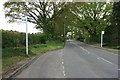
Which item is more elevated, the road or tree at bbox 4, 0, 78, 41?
tree at bbox 4, 0, 78, 41

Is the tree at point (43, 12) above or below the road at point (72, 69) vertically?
above

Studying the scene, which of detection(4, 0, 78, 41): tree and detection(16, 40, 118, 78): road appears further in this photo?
detection(4, 0, 78, 41): tree

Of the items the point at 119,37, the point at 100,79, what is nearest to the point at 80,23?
the point at 119,37

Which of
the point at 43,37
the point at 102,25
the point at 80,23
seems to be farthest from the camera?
the point at 80,23

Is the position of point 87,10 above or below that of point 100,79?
above

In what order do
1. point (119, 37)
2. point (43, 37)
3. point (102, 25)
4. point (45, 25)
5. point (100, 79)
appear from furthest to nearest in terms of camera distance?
point (102, 25)
point (45, 25)
point (43, 37)
point (119, 37)
point (100, 79)

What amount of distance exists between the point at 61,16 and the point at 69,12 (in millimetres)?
2232

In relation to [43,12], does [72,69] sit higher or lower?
lower

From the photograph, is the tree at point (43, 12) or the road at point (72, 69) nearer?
the road at point (72, 69)

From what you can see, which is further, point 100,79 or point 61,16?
point 61,16

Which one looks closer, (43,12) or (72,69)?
(72,69)

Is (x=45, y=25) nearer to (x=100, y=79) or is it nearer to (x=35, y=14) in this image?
(x=35, y=14)

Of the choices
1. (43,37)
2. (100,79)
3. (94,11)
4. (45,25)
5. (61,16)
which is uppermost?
(94,11)

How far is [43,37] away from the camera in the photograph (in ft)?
99.2
